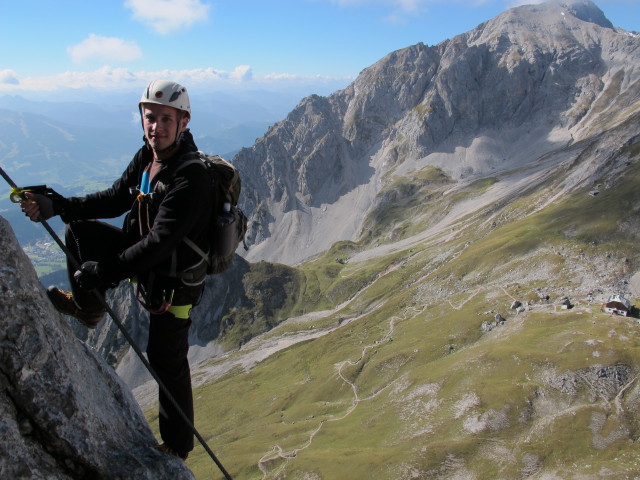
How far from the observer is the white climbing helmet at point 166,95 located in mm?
9828

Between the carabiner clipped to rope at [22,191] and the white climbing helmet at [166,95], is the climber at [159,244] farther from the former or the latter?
the carabiner clipped to rope at [22,191]

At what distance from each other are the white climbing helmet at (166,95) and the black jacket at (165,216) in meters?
0.70

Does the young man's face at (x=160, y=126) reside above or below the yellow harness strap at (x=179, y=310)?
above

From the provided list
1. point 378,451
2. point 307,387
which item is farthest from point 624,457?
point 307,387

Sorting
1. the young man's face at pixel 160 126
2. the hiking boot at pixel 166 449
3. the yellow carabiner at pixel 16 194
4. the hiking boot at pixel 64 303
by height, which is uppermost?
the young man's face at pixel 160 126

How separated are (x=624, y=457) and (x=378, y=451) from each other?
3101 cm

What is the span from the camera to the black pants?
10.3 m

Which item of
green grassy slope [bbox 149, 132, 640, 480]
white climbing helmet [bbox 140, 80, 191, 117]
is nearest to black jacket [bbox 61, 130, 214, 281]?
white climbing helmet [bbox 140, 80, 191, 117]

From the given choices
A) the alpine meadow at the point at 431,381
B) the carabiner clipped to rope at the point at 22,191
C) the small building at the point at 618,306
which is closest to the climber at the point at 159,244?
the carabiner clipped to rope at the point at 22,191

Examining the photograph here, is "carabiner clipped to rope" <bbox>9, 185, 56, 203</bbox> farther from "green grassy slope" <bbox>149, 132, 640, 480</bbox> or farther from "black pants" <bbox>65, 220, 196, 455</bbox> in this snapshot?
"green grassy slope" <bbox>149, 132, 640, 480</bbox>

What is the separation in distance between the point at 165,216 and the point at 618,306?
9479 centimetres

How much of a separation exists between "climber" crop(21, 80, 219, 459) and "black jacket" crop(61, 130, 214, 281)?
0.8 inches

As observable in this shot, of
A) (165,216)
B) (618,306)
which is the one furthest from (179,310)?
(618,306)

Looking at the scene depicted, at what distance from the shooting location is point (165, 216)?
8.93m
